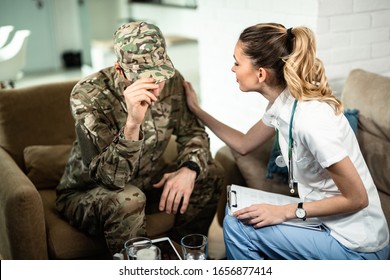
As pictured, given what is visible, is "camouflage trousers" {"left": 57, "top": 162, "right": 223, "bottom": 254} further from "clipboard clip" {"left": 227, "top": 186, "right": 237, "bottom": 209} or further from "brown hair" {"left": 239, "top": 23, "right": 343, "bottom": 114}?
"brown hair" {"left": 239, "top": 23, "right": 343, "bottom": 114}

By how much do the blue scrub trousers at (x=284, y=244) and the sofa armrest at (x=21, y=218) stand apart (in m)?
0.57

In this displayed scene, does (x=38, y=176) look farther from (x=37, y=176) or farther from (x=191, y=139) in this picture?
(x=191, y=139)

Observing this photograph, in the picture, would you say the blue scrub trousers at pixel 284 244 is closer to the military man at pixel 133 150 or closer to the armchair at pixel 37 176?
the military man at pixel 133 150

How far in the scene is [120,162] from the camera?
4.63 feet

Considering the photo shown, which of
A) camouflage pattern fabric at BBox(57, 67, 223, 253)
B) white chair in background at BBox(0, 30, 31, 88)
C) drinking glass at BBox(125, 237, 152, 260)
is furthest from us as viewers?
white chair in background at BBox(0, 30, 31, 88)

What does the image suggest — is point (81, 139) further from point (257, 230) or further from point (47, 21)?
point (47, 21)

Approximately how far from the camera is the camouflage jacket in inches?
56.5

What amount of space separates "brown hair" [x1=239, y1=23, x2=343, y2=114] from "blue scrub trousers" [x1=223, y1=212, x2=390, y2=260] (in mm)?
355

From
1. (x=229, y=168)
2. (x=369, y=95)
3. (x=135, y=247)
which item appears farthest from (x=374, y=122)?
(x=135, y=247)

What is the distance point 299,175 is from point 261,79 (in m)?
0.29

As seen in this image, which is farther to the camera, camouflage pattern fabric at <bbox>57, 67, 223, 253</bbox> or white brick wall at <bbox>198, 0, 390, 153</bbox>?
white brick wall at <bbox>198, 0, 390, 153</bbox>

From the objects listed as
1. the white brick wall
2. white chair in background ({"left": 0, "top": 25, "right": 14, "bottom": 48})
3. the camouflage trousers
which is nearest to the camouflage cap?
the camouflage trousers

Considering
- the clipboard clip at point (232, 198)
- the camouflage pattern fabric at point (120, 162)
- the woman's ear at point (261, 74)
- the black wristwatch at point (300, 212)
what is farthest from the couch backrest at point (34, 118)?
the black wristwatch at point (300, 212)

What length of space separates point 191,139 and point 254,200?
→ 37cm
